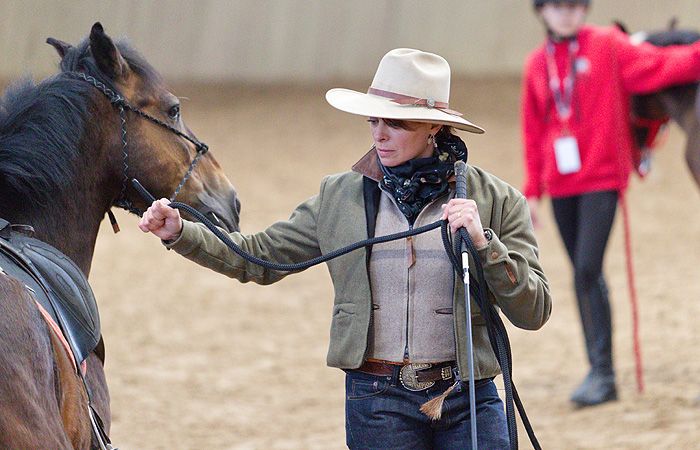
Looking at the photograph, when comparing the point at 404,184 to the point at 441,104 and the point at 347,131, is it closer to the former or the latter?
the point at 441,104

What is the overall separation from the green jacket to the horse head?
0.32m

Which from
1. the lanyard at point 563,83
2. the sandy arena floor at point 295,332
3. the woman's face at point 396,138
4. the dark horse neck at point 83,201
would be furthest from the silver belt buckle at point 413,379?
the lanyard at point 563,83

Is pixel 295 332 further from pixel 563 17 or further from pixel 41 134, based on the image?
pixel 41 134

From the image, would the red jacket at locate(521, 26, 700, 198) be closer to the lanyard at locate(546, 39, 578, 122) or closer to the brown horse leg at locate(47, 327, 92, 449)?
the lanyard at locate(546, 39, 578, 122)

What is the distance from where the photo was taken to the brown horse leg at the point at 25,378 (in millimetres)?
2080


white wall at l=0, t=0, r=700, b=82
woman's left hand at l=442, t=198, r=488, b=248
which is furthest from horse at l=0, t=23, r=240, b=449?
white wall at l=0, t=0, r=700, b=82

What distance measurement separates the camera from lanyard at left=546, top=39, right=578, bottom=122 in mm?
5641

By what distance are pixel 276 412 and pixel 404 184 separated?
3.41 m

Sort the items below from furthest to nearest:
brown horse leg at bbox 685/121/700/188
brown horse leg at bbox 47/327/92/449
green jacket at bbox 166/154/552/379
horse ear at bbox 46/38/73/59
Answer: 1. brown horse leg at bbox 685/121/700/188
2. horse ear at bbox 46/38/73/59
3. green jacket at bbox 166/154/552/379
4. brown horse leg at bbox 47/327/92/449

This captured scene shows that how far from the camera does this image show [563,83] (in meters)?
5.67

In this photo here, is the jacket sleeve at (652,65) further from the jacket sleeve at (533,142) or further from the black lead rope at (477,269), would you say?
the black lead rope at (477,269)

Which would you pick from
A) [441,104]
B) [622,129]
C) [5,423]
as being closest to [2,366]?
[5,423]

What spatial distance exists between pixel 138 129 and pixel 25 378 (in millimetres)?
1091

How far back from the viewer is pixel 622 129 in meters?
5.67
